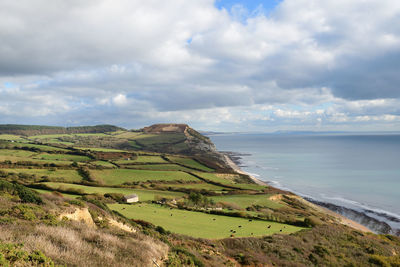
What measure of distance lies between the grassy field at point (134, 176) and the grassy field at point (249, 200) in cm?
2565

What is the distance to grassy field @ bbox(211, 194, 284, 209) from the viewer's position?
57844mm

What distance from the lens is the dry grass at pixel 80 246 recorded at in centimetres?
923

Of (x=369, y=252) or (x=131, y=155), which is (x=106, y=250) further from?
(x=131, y=155)

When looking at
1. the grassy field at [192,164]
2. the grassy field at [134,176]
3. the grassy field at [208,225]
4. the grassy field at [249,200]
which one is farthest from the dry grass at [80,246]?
the grassy field at [192,164]

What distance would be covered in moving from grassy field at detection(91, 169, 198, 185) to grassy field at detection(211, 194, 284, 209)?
1010 inches

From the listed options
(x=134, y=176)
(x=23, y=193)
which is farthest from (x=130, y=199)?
(x=134, y=176)

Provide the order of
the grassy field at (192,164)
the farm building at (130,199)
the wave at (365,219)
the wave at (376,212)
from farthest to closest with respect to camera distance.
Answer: the grassy field at (192,164)
the wave at (376,212)
the wave at (365,219)
the farm building at (130,199)

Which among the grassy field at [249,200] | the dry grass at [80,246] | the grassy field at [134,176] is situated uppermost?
the dry grass at [80,246]

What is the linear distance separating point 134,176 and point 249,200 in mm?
39554

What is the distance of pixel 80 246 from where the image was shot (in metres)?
10.5

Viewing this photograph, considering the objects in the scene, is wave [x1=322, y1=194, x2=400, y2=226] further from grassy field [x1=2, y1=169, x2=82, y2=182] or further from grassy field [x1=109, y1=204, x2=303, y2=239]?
grassy field [x1=2, y1=169, x2=82, y2=182]

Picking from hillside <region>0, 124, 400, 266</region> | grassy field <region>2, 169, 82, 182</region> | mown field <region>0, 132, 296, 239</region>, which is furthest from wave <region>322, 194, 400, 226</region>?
grassy field <region>2, 169, 82, 182</region>

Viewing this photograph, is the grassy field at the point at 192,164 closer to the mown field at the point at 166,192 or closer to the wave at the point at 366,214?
the mown field at the point at 166,192

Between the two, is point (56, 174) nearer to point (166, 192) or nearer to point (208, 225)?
point (166, 192)
